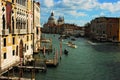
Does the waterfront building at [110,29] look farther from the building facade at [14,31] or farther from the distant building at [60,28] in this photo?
the distant building at [60,28]

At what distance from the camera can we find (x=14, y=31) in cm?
2623

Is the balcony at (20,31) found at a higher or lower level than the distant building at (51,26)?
lower

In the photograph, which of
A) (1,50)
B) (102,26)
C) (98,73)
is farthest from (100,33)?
(1,50)

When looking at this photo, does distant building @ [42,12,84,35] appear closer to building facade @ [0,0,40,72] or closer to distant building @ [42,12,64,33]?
distant building @ [42,12,64,33]

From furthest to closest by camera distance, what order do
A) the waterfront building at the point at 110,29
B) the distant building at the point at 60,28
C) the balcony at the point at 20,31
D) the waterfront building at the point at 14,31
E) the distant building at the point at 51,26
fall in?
the distant building at the point at 51,26 < the distant building at the point at 60,28 < the waterfront building at the point at 110,29 < the balcony at the point at 20,31 < the waterfront building at the point at 14,31

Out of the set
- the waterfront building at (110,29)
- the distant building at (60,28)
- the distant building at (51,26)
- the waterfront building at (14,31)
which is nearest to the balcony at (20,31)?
the waterfront building at (14,31)

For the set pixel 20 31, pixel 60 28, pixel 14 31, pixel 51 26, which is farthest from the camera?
pixel 51 26

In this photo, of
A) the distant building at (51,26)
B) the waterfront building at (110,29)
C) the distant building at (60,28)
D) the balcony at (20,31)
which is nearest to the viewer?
the balcony at (20,31)

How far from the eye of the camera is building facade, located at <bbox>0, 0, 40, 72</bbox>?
76.3 ft

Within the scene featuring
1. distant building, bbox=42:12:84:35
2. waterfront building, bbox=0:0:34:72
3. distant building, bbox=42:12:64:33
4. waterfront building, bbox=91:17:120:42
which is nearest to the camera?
waterfront building, bbox=0:0:34:72

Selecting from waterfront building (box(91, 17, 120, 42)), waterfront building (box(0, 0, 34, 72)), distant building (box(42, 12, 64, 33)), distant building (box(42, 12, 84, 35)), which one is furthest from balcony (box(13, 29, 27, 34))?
distant building (box(42, 12, 64, 33))

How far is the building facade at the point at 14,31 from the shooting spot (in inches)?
915

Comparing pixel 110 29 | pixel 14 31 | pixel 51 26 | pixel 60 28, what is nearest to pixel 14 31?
pixel 14 31

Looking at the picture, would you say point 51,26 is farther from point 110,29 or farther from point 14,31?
point 14,31
